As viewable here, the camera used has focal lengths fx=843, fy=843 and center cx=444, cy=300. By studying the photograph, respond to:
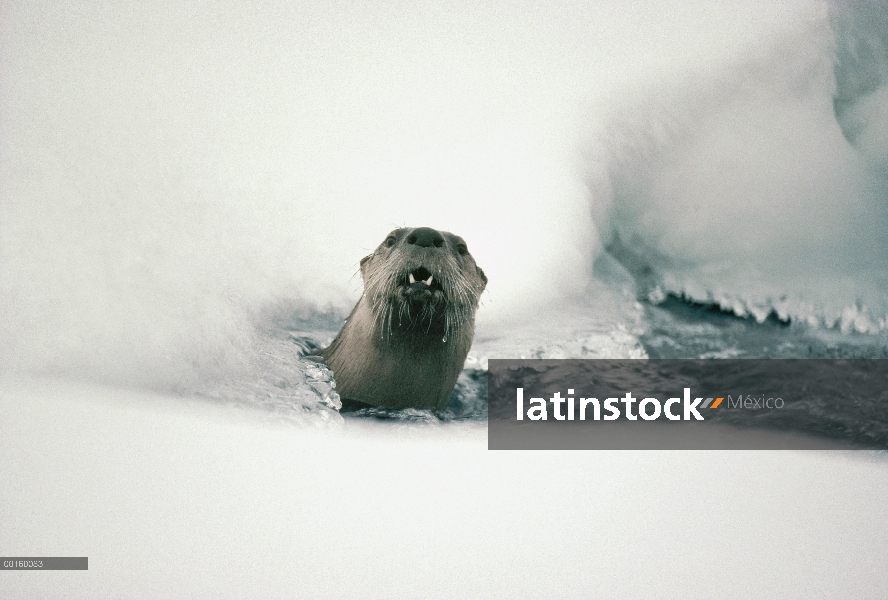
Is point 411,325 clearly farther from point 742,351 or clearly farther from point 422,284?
point 742,351

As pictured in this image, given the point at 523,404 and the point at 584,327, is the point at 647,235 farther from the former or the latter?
the point at 523,404

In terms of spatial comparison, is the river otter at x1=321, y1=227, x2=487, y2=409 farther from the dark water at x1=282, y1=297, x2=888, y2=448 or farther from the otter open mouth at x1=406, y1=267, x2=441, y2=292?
the dark water at x1=282, y1=297, x2=888, y2=448

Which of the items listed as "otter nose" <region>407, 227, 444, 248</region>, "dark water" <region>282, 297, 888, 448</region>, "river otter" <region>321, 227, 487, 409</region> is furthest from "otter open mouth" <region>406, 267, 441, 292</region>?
"dark water" <region>282, 297, 888, 448</region>

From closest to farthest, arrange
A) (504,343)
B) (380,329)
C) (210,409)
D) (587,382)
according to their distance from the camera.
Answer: (210,409) < (380,329) < (587,382) < (504,343)

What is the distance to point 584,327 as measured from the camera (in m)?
4.66

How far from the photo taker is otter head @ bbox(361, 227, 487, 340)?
364cm

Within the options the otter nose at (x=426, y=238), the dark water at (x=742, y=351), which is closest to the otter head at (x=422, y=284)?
the otter nose at (x=426, y=238)

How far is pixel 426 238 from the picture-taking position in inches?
143

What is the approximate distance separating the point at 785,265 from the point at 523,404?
171 cm

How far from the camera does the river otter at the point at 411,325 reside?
3.67 meters

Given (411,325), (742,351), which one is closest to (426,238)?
(411,325)

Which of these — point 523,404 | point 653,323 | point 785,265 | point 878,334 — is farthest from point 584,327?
point 878,334

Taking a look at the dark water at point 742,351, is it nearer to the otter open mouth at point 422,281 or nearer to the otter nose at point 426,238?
the otter open mouth at point 422,281

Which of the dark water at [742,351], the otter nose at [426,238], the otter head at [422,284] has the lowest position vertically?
the dark water at [742,351]
